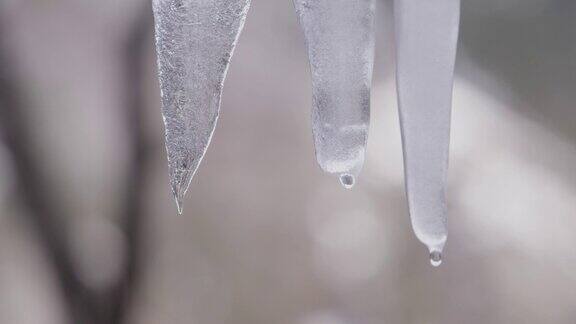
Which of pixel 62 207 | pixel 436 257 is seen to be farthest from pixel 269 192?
pixel 436 257

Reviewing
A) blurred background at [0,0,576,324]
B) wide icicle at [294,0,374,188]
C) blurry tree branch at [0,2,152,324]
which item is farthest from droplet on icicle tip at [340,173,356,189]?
blurry tree branch at [0,2,152,324]

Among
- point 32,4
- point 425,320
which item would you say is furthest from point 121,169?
point 425,320

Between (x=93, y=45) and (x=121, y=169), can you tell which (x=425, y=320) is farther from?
(x=93, y=45)

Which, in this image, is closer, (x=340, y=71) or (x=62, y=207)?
(x=340, y=71)

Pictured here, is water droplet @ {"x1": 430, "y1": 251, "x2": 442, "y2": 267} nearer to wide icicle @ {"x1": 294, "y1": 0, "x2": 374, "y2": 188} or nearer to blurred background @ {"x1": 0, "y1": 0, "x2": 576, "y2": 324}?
wide icicle @ {"x1": 294, "y1": 0, "x2": 374, "y2": 188}

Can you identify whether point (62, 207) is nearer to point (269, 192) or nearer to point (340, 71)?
point (269, 192)

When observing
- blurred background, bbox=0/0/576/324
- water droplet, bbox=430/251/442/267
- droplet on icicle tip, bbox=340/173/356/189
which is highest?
droplet on icicle tip, bbox=340/173/356/189
